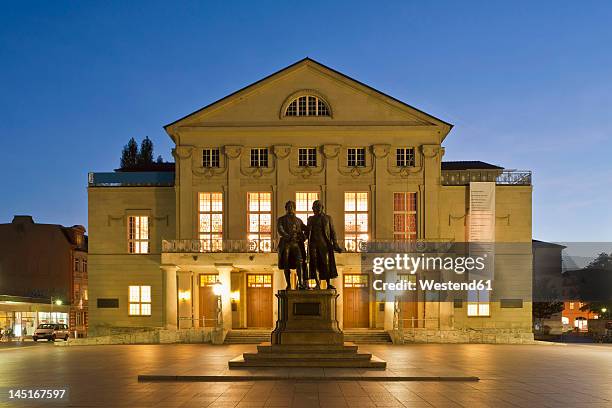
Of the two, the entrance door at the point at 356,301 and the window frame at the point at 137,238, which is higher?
the window frame at the point at 137,238

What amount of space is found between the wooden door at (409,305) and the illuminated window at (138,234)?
53.5ft

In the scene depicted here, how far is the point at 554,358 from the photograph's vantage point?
27.7 metres

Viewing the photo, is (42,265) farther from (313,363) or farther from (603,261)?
(603,261)

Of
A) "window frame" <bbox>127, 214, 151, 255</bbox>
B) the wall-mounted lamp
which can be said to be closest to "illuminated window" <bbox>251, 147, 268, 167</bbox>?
"window frame" <bbox>127, 214, 151, 255</bbox>

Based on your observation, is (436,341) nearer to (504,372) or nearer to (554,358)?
(554,358)

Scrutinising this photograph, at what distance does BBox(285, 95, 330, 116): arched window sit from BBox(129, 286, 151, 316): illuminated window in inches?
568

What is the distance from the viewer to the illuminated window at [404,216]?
1720 inches

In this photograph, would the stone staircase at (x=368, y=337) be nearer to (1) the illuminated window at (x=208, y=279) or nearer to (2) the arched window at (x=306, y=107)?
(1) the illuminated window at (x=208, y=279)

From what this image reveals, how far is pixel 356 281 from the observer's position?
144 ft

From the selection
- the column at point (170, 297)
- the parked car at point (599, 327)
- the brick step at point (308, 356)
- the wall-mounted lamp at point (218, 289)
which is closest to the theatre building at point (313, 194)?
the column at point (170, 297)

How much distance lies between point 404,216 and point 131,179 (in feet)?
58.6

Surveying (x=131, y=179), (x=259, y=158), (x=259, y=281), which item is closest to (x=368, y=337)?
(x=259, y=281)

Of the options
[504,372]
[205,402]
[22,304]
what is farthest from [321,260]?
[22,304]

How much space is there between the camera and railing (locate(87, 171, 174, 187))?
45781mm
